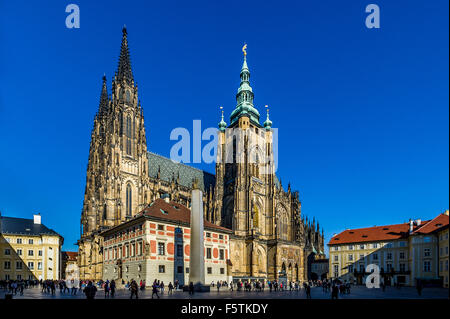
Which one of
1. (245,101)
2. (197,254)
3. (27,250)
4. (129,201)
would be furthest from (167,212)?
(245,101)

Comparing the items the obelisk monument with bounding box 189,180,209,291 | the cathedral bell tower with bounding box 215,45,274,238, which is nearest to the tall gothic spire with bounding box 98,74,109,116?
the cathedral bell tower with bounding box 215,45,274,238

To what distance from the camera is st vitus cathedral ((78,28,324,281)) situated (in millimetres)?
71288

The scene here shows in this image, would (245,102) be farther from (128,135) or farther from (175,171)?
(128,135)

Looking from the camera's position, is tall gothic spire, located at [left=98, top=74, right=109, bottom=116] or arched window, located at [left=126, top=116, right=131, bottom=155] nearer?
arched window, located at [left=126, top=116, right=131, bottom=155]

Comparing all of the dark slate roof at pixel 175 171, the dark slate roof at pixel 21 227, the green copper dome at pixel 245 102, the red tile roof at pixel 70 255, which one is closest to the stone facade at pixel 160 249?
the dark slate roof at pixel 175 171

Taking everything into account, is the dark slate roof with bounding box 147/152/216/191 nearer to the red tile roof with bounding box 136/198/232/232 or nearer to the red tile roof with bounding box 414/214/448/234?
the red tile roof with bounding box 136/198/232/232

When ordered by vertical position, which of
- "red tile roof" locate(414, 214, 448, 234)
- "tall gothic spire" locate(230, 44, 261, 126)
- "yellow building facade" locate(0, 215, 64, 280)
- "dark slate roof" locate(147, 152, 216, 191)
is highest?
"tall gothic spire" locate(230, 44, 261, 126)

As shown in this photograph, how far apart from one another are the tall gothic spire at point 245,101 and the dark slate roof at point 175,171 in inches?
598

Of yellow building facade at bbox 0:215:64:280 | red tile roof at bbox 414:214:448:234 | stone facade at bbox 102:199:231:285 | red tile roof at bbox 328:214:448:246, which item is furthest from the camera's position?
yellow building facade at bbox 0:215:64:280

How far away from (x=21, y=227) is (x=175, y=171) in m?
34.8

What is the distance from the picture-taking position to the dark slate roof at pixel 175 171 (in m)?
85.6

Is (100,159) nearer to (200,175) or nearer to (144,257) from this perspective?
(200,175)

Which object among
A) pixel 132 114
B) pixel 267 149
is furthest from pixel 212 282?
pixel 267 149

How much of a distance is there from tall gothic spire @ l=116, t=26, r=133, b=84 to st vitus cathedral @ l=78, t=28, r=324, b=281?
0.20 metres
